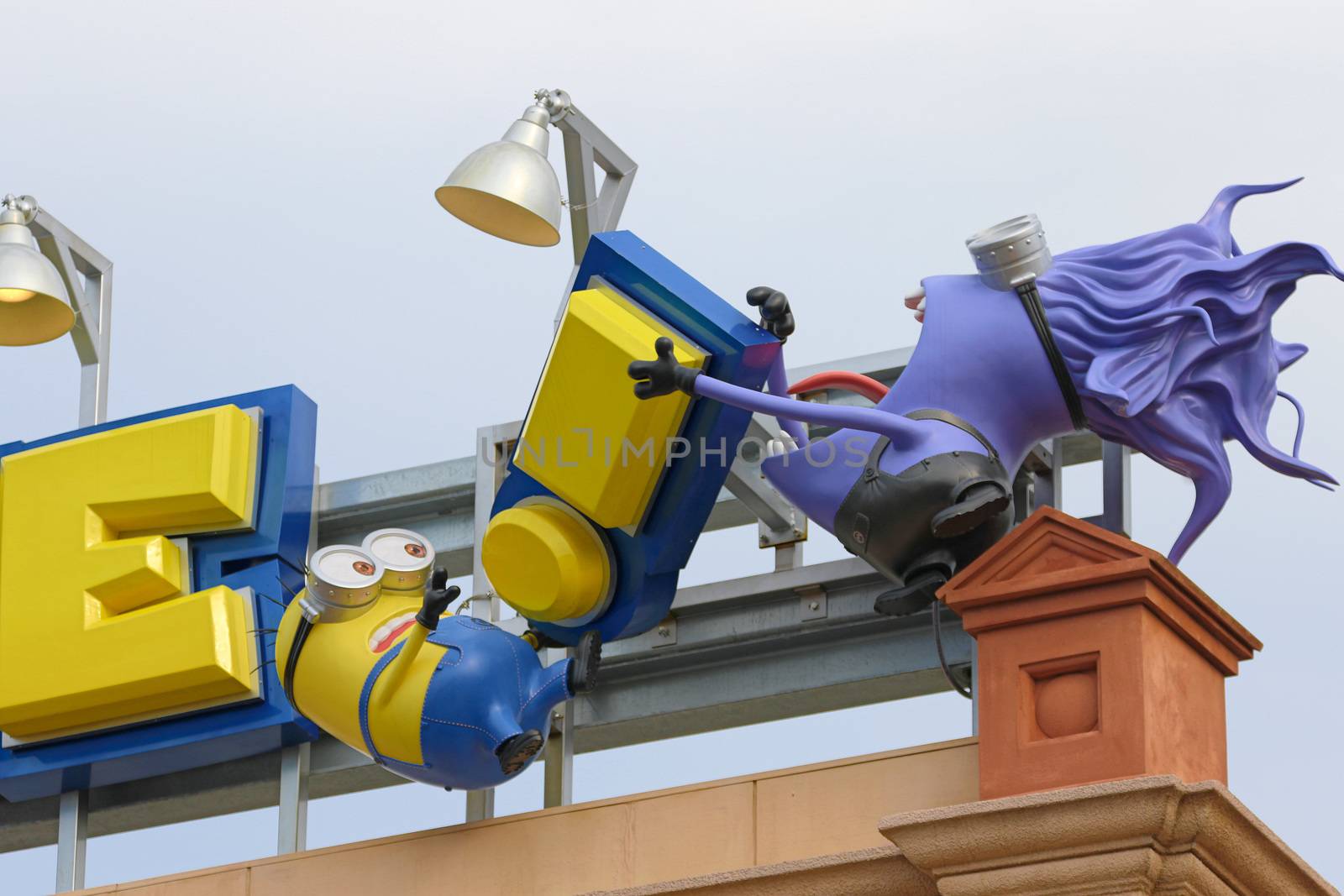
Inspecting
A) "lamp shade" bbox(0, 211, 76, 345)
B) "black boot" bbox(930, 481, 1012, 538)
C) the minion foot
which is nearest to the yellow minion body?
the minion foot

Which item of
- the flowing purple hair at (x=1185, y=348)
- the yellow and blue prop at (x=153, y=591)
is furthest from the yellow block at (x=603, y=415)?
the yellow and blue prop at (x=153, y=591)

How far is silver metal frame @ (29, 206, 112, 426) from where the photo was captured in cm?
1227

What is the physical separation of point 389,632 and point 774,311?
170 cm

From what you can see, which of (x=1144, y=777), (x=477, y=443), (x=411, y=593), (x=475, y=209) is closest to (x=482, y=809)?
(x=411, y=593)

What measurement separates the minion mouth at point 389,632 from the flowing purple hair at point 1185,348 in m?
2.39

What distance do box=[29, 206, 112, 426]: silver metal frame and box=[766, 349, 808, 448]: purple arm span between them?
3613 mm

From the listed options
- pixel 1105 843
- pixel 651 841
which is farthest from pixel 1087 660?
pixel 651 841

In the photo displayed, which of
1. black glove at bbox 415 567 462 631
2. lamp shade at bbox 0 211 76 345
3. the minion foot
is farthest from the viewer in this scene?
lamp shade at bbox 0 211 76 345

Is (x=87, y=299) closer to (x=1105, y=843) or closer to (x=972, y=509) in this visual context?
(x=972, y=509)

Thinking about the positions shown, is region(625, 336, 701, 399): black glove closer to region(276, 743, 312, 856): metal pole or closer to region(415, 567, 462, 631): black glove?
region(415, 567, 462, 631): black glove

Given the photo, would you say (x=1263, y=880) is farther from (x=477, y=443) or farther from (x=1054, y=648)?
(x=477, y=443)

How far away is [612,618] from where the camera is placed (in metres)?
9.98

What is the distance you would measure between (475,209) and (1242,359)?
2.78 metres

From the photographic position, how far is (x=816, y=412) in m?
9.18
